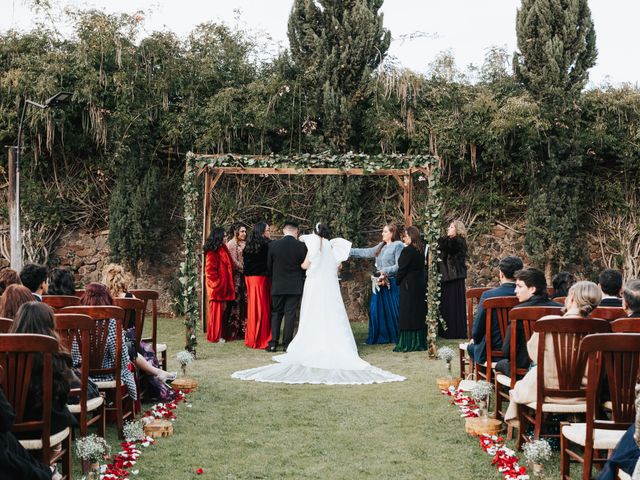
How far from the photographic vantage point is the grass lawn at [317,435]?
16.1 ft

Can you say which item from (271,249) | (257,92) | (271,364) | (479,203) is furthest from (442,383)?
(257,92)

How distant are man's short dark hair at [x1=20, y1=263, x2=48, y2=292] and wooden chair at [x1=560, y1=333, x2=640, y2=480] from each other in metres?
4.41

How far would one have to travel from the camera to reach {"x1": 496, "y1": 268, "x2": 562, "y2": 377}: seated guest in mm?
5688

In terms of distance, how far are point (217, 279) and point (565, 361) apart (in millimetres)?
6966

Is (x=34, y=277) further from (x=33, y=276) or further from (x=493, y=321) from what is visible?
(x=493, y=321)

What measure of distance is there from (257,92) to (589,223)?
257 inches

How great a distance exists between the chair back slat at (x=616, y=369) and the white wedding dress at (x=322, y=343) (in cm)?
423

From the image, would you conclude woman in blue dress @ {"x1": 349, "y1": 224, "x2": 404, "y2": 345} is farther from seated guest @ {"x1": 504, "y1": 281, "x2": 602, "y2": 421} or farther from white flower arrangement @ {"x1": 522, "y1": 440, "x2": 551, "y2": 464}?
white flower arrangement @ {"x1": 522, "y1": 440, "x2": 551, "y2": 464}

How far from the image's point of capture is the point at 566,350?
477 cm

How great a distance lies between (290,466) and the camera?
499 cm

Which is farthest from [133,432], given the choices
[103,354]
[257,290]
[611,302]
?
[257,290]

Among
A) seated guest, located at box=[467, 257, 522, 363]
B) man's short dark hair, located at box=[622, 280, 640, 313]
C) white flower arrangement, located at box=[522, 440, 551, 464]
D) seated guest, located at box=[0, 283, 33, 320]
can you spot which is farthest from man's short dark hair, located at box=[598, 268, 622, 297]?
seated guest, located at box=[0, 283, 33, 320]

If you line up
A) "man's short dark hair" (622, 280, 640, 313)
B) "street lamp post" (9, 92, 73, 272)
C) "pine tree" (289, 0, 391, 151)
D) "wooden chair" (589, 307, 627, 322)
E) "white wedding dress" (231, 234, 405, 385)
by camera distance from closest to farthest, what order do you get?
"man's short dark hair" (622, 280, 640, 313) < "wooden chair" (589, 307, 627, 322) < "white wedding dress" (231, 234, 405, 385) < "street lamp post" (9, 92, 73, 272) < "pine tree" (289, 0, 391, 151)

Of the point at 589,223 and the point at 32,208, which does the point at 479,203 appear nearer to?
the point at 589,223
